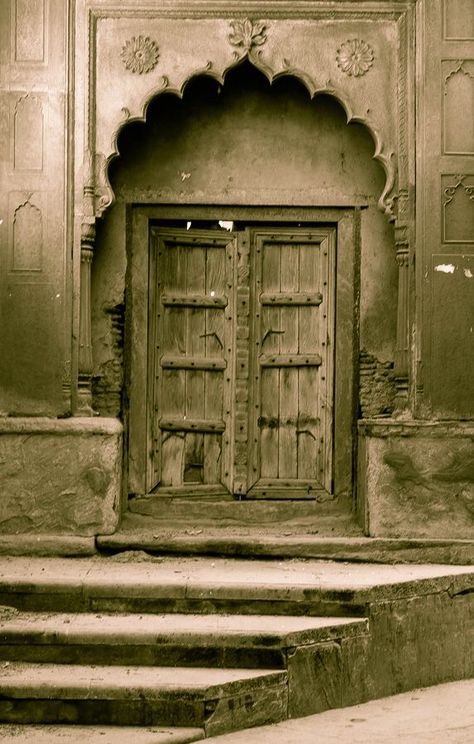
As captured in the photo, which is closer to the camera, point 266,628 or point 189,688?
point 189,688

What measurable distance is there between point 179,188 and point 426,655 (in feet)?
11.3

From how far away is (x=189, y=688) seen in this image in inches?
204

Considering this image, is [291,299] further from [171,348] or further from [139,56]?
[139,56]

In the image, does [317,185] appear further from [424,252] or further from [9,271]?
[9,271]

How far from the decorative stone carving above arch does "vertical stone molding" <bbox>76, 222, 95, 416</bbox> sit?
17 cm

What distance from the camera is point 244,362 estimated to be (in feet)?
25.9

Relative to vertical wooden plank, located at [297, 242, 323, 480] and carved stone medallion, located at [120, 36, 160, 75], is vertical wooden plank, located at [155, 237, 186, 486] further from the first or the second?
carved stone medallion, located at [120, 36, 160, 75]

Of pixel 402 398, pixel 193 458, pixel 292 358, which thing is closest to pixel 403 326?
pixel 402 398

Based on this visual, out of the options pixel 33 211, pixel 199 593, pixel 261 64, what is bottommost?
pixel 199 593

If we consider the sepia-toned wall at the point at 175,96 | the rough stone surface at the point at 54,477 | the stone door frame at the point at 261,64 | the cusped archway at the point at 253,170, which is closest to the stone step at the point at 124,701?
the rough stone surface at the point at 54,477

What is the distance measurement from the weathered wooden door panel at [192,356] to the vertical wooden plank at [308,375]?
0.49 meters

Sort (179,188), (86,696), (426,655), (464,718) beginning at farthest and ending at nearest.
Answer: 1. (179,188)
2. (426,655)
3. (464,718)
4. (86,696)

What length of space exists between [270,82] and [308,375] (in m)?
1.97

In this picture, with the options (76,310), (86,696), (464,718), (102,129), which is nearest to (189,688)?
(86,696)
